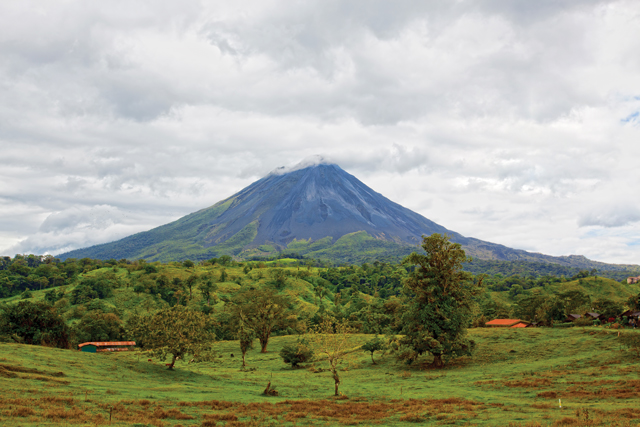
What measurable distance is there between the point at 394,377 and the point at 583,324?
46.8 m

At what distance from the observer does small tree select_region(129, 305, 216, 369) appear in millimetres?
43125

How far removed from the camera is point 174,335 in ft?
142

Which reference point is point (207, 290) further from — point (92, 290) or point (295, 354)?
point (295, 354)

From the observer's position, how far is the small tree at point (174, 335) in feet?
141

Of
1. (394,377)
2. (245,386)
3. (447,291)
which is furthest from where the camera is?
(447,291)

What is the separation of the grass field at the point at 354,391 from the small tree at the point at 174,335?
2288 mm

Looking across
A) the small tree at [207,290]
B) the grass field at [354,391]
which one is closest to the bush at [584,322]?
the grass field at [354,391]

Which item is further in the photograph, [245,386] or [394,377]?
[394,377]

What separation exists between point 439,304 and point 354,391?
18.7m

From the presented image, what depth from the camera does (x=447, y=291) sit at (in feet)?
164

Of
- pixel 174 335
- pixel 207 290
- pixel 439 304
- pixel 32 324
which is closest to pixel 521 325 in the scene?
pixel 439 304

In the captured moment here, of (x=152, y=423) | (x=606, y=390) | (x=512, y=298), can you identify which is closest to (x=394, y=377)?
(x=606, y=390)

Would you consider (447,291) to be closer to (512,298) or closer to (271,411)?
(271,411)

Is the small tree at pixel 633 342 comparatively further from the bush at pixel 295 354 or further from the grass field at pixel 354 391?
the bush at pixel 295 354
